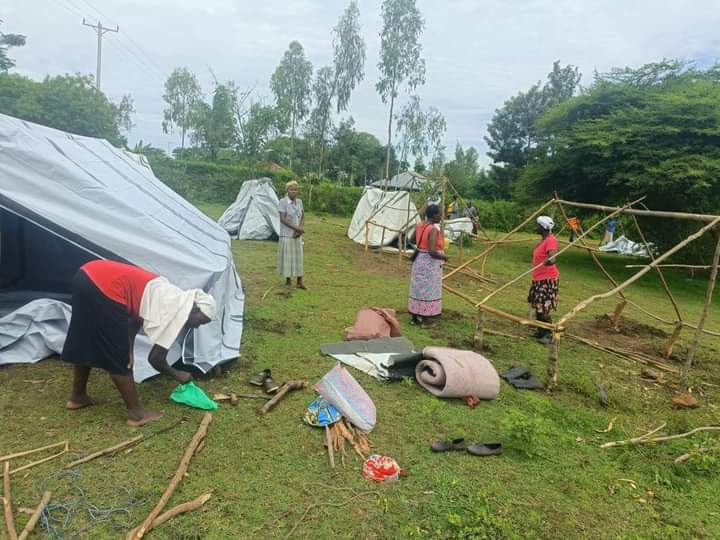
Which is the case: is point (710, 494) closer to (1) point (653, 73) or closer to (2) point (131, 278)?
(2) point (131, 278)

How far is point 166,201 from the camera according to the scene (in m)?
5.34

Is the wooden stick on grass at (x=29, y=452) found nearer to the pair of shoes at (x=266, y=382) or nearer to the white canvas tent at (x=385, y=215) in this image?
the pair of shoes at (x=266, y=382)

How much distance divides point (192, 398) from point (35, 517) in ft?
4.06

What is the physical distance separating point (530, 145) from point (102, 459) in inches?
1226

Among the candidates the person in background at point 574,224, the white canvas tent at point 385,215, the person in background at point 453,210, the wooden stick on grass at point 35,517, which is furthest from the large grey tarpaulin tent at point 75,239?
the person in background at point 453,210

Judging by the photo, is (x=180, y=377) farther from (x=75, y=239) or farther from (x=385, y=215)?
(x=385, y=215)

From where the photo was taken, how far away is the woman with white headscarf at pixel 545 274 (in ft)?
17.3

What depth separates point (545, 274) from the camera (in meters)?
5.41

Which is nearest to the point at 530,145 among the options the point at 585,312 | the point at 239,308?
the point at 585,312

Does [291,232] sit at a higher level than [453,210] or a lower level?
lower

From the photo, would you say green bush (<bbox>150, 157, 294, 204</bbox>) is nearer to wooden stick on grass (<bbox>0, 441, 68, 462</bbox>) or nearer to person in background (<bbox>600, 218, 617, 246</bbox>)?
person in background (<bbox>600, 218, 617, 246</bbox>)

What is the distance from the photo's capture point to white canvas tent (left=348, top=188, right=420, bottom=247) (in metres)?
13.2

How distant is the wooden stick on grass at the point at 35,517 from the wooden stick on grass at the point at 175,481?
46 centimetres

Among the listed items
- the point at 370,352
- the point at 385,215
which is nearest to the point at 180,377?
the point at 370,352
